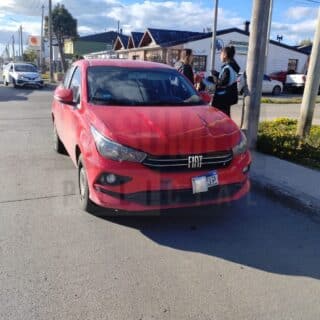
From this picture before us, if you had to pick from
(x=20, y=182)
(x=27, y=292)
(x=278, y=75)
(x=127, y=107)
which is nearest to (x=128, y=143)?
(x=127, y=107)

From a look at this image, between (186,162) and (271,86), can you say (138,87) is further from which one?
(271,86)

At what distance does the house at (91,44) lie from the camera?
65188mm

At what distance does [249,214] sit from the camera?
4.68 m

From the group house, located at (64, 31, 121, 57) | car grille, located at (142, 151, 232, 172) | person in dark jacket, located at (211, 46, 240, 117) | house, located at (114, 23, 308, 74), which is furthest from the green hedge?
house, located at (64, 31, 121, 57)

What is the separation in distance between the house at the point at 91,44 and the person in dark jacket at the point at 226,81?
60.5 m

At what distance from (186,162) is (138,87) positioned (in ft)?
5.48

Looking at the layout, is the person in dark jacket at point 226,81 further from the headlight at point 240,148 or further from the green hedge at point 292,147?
the headlight at point 240,148

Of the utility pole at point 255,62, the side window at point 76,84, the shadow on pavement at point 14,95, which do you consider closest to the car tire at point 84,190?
the side window at point 76,84

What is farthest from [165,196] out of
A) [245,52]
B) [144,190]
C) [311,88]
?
[245,52]

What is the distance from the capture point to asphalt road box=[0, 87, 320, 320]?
286 cm

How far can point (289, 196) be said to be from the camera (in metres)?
4.98

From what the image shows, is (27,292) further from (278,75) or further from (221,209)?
(278,75)

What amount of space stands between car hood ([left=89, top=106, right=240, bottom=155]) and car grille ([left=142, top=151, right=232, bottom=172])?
51mm

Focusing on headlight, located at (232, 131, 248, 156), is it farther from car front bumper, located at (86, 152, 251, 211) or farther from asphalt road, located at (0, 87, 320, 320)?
asphalt road, located at (0, 87, 320, 320)
